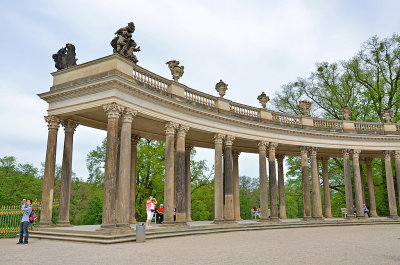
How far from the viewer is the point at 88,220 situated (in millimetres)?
49688

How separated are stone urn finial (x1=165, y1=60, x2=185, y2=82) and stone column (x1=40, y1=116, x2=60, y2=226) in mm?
10200

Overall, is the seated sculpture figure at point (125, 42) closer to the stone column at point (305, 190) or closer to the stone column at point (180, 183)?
the stone column at point (180, 183)

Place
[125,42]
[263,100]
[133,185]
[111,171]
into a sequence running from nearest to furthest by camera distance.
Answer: [111,171] → [125,42] → [133,185] → [263,100]

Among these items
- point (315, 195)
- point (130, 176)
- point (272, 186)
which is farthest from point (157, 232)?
point (315, 195)

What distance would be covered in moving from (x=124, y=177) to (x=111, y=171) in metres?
1.28

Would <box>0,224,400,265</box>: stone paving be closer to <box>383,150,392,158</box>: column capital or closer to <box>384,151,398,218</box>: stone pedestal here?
<box>384,151,398,218</box>: stone pedestal

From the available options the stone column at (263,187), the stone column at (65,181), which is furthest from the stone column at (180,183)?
the stone column at (263,187)

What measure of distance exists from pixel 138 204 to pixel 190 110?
98.5 feet

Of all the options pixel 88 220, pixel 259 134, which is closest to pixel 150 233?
pixel 259 134

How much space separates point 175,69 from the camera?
29.1m

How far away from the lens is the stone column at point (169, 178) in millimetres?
25875

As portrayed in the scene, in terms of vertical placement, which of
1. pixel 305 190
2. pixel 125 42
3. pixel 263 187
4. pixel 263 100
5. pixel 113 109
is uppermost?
pixel 125 42

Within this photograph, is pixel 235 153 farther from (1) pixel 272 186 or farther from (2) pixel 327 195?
(2) pixel 327 195

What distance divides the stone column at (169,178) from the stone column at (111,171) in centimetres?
538
